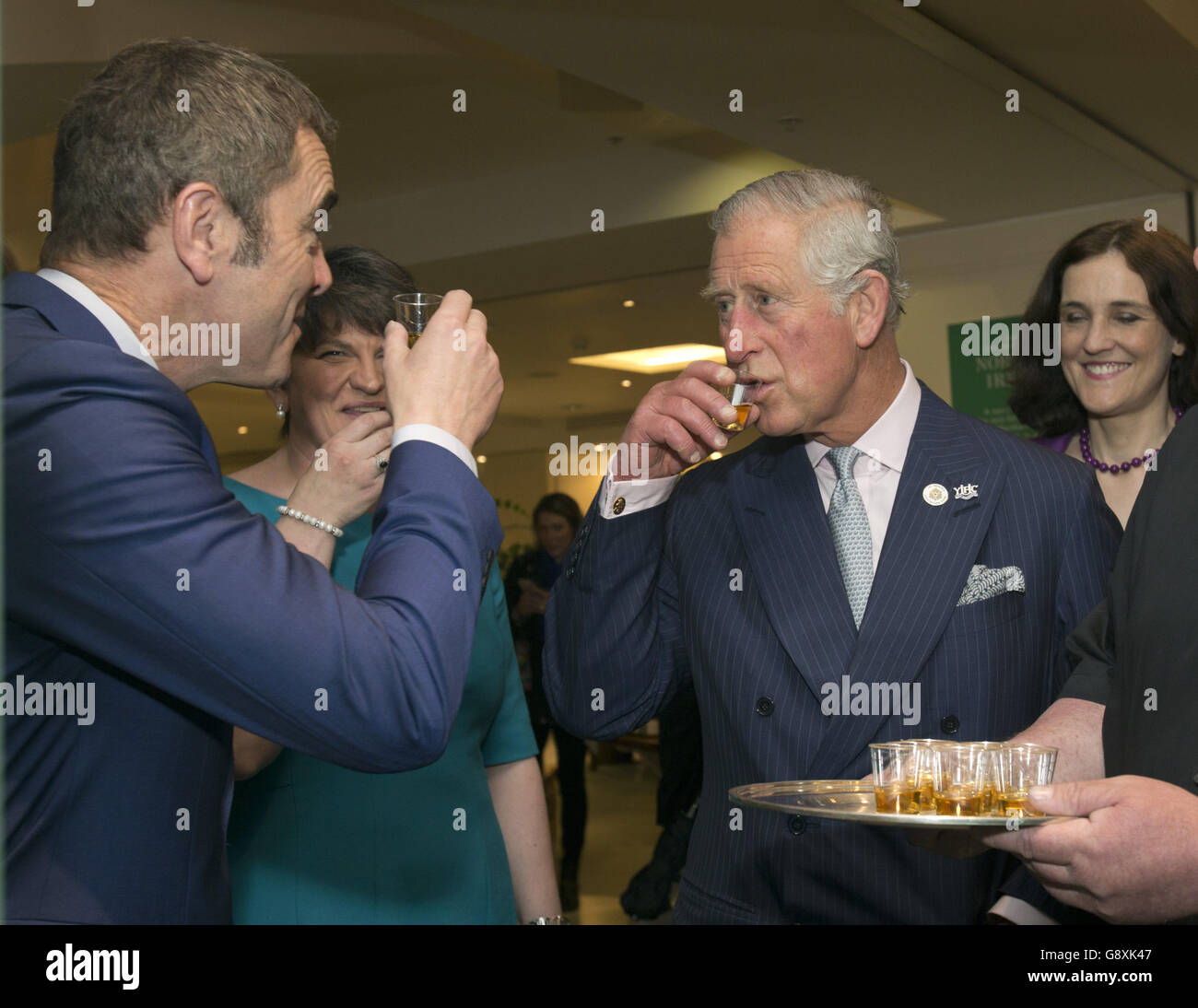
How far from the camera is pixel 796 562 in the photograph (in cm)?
200

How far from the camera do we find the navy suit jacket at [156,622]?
1.07 meters

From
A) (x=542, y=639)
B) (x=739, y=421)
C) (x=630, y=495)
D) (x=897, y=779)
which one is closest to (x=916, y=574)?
(x=739, y=421)

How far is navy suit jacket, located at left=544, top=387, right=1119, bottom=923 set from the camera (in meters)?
1.86

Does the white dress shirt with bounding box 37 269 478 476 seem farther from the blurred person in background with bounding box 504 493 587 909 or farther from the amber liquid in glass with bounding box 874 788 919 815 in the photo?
the blurred person in background with bounding box 504 493 587 909

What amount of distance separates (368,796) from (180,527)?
0.96 metres

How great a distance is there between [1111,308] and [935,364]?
12.9ft

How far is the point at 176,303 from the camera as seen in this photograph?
128 cm

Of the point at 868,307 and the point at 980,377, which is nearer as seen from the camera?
the point at 868,307

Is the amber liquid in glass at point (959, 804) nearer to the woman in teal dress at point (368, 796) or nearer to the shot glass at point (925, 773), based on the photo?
the shot glass at point (925, 773)

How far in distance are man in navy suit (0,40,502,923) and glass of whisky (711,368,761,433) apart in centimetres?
63

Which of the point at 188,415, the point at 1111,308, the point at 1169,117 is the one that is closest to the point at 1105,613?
the point at 188,415

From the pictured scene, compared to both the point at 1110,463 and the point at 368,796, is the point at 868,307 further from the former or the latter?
the point at 1110,463

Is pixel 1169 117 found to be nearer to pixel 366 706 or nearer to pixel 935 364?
pixel 935 364

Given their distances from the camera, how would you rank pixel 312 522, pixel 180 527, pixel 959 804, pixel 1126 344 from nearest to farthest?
pixel 180 527, pixel 959 804, pixel 312 522, pixel 1126 344
